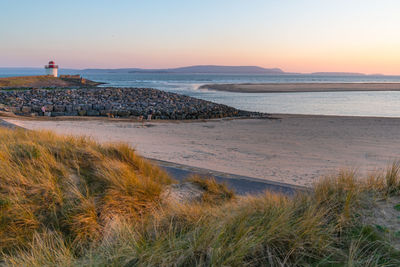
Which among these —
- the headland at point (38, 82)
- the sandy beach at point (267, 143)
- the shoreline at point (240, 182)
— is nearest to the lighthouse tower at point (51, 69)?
the headland at point (38, 82)

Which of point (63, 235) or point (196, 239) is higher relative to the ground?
point (196, 239)

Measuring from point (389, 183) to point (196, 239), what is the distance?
359cm

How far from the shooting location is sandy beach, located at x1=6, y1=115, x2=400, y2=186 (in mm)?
9297

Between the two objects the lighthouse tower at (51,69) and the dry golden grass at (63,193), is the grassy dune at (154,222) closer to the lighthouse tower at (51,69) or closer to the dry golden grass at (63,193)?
the dry golden grass at (63,193)

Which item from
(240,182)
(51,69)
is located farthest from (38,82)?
(240,182)

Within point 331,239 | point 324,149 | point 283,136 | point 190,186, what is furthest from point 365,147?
point 331,239

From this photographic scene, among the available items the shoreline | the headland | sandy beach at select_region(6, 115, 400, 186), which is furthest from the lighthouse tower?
the shoreline

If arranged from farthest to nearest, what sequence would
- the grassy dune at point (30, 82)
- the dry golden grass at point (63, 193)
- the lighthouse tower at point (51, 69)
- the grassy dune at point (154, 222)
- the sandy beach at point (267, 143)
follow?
the lighthouse tower at point (51, 69), the grassy dune at point (30, 82), the sandy beach at point (267, 143), the dry golden grass at point (63, 193), the grassy dune at point (154, 222)

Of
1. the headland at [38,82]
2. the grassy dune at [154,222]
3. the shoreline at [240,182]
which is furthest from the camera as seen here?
the headland at [38,82]

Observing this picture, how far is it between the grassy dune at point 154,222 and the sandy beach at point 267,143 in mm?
2034

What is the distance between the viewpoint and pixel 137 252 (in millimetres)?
3072

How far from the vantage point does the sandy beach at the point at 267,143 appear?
9297 millimetres

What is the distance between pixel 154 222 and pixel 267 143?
33.4 ft

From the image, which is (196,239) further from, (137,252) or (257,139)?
(257,139)
